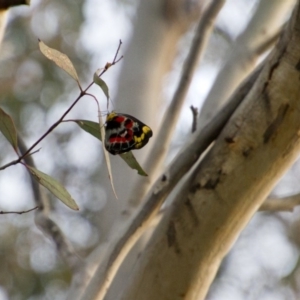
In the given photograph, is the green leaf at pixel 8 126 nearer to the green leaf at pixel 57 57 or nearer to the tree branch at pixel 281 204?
the green leaf at pixel 57 57

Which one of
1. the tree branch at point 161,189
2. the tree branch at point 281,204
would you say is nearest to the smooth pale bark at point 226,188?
the tree branch at point 161,189

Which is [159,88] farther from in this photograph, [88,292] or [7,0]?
[7,0]

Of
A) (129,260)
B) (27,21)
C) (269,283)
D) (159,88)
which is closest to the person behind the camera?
(129,260)

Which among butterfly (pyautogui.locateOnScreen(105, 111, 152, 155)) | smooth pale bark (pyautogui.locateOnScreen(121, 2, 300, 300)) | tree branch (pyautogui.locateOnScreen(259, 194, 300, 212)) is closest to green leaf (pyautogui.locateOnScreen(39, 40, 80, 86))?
butterfly (pyautogui.locateOnScreen(105, 111, 152, 155))

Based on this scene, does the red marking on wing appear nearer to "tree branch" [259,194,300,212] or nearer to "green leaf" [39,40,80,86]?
"green leaf" [39,40,80,86]

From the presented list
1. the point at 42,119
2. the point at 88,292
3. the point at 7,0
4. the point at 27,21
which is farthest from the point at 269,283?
the point at 7,0

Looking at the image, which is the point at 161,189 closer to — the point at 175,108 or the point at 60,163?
the point at 175,108
